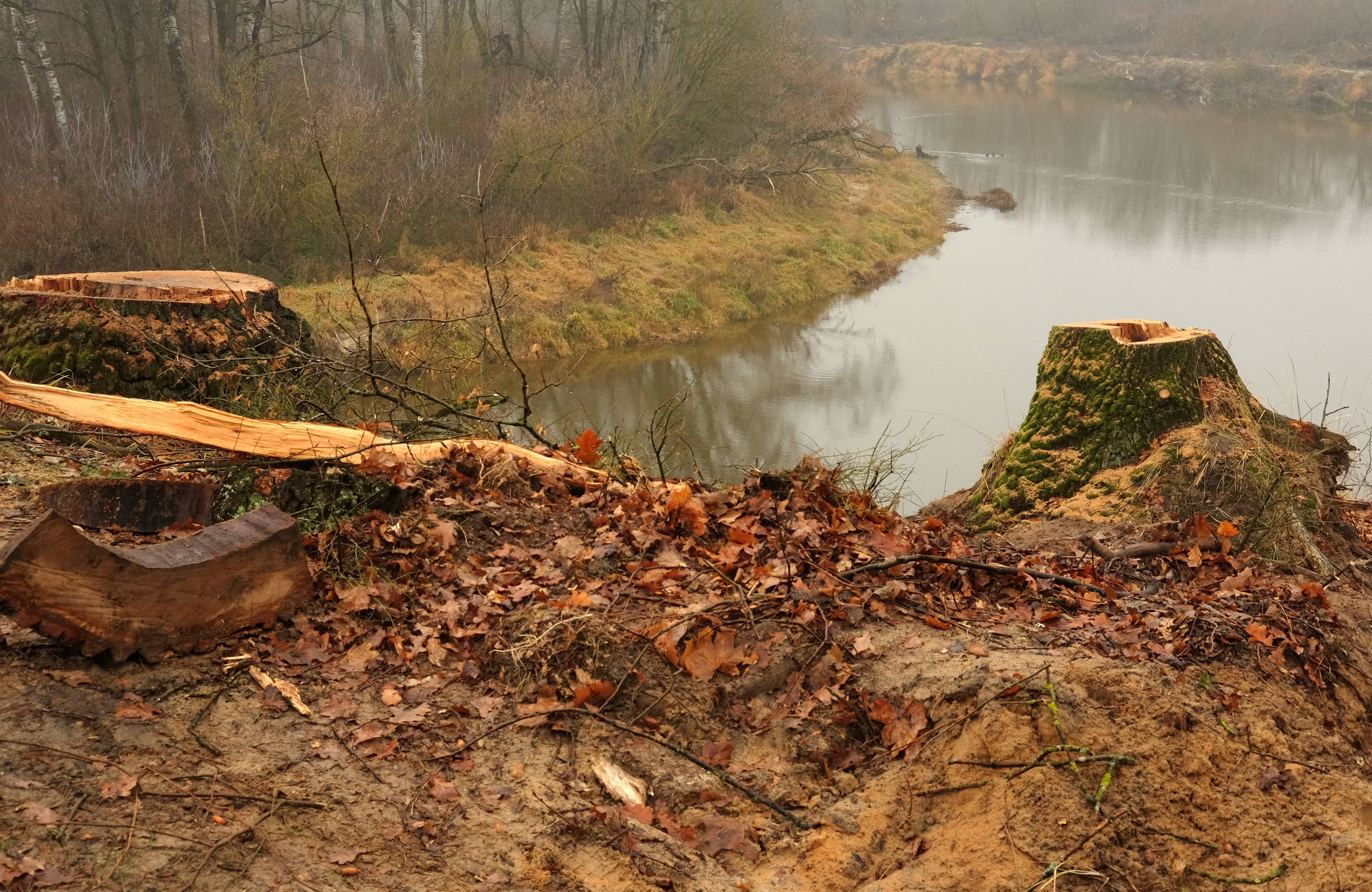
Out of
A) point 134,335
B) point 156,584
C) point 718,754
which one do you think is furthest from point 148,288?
point 718,754

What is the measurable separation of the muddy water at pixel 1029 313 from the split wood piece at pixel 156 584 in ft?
7.74

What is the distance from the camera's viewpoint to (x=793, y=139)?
2769 cm

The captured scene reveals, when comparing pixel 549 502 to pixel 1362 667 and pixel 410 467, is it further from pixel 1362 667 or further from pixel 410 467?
pixel 1362 667

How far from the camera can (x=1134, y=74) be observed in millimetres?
52938

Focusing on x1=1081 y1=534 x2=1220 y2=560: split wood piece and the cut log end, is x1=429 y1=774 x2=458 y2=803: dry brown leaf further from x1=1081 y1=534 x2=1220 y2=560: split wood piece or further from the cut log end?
the cut log end

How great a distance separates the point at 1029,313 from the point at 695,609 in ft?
54.6

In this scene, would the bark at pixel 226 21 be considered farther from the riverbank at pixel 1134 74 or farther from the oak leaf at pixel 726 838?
the riverbank at pixel 1134 74

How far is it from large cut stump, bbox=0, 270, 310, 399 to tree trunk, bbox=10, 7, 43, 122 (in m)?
13.4

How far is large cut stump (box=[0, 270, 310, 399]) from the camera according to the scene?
5.70 m

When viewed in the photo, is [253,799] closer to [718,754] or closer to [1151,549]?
[718,754]

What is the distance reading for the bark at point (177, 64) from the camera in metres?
18.0

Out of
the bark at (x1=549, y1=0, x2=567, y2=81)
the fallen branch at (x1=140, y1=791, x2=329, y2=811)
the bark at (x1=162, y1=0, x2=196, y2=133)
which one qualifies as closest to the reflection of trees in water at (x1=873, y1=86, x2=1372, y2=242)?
the bark at (x1=549, y1=0, x2=567, y2=81)

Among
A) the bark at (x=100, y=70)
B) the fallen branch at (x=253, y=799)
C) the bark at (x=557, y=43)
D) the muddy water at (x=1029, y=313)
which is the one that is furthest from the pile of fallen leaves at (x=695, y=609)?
the bark at (x=557, y=43)

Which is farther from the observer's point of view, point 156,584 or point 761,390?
point 761,390
